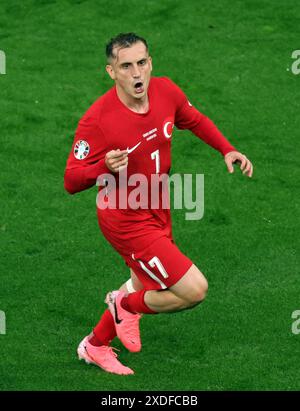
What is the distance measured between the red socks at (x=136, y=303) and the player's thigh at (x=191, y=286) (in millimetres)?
322

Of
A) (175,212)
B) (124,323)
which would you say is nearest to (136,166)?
(124,323)

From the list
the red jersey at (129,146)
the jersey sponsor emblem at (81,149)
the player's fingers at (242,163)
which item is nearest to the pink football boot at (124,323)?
the red jersey at (129,146)

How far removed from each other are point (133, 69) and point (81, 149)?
64cm

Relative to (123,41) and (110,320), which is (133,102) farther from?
(110,320)

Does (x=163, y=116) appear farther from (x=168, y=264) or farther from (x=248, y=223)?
(x=248, y=223)

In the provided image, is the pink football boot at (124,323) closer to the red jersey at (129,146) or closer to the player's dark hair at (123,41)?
the red jersey at (129,146)

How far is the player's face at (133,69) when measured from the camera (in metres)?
7.69

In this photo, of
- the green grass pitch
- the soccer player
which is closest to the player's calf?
the soccer player

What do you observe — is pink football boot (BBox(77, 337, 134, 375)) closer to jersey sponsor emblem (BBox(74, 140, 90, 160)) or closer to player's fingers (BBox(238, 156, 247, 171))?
jersey sponsor emblem (BBox(74, 140, 90, 160))

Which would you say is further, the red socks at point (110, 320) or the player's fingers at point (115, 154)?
the red socks at point (110, 320)

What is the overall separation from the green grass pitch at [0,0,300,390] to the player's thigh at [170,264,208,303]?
59 centimetres

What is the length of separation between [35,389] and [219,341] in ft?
4.84

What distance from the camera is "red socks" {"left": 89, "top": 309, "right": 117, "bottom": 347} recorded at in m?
8.20
